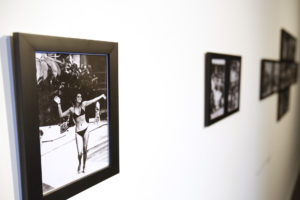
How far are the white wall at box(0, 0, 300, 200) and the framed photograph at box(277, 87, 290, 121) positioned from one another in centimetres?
110

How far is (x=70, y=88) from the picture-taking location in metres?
→ 0.59

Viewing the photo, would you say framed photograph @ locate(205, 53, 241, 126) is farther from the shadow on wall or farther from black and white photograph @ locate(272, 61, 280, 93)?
black and white photograph @ locate(272, 61, 280, 93)

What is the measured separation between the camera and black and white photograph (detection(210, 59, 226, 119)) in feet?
4.25

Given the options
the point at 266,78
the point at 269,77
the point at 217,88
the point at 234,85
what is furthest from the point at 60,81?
the point at 269,77

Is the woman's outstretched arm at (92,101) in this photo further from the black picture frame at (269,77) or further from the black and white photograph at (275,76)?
the black and white photograph at (275,76)

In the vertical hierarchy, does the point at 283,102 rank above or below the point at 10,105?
below

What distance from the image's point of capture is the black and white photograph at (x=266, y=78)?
7.14ft

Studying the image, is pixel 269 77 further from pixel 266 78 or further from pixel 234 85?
pixel 234 85

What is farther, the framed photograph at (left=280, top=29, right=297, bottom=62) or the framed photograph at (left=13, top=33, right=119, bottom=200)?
the framed photograph at (left=280, top=29, right=297, bottom=62)

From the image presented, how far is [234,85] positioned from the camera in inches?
62.5

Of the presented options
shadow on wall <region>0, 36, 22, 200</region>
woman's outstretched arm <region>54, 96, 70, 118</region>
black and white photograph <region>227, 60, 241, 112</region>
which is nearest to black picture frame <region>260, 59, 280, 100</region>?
black and white photograph <region>227, 60, 241, 112</region>

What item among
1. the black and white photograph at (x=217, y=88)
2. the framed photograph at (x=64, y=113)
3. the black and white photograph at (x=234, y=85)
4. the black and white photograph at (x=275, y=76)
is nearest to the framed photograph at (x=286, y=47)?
the black and white photograph at (x=275, y=76)

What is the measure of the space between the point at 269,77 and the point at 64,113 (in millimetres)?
2225

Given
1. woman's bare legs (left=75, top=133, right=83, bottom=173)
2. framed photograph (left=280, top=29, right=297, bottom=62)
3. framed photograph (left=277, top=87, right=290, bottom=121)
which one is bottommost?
framed photograph (left=277, top=87, right=290, bottom=121)
